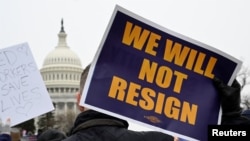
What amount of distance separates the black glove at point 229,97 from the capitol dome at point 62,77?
322 feet

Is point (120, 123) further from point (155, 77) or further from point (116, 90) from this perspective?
point (155, 77)

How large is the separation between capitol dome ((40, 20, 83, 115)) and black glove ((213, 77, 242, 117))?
322ft

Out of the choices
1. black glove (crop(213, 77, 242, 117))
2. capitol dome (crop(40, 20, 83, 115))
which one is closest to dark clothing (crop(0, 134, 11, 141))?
black glove (crop(213, 77, 242, 117))

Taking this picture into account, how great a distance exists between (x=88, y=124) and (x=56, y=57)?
348 feet

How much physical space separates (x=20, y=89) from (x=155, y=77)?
2289 millimetres

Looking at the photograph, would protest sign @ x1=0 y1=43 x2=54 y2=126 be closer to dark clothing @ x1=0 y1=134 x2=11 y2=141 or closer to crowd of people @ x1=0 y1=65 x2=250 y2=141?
dark clothing @ x1=0 y1=134 x2=11 y2=141

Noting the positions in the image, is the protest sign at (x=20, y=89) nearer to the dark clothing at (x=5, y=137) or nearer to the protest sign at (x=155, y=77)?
the dark clothing at (x=5, y=137)

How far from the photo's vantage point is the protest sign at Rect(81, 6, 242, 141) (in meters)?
2.87

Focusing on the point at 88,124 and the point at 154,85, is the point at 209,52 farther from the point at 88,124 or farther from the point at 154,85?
the point at 88,124

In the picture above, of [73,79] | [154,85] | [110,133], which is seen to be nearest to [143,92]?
[154,85]

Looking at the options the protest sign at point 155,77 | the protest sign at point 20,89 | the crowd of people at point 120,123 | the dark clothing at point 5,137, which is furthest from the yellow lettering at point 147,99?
the protest sign at point 20,89

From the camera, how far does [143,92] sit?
2885 millimetres

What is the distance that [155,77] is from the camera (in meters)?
2.90

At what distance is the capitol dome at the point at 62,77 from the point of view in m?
103
